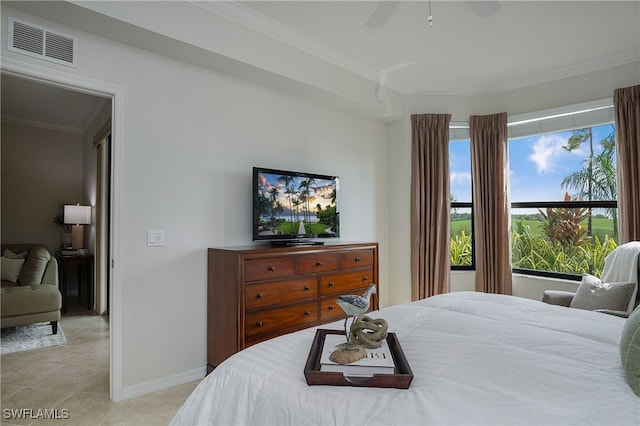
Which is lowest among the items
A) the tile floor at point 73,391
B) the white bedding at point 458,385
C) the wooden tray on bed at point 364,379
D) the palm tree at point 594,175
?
the tile floor at point 73,391

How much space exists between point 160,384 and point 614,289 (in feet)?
10.8

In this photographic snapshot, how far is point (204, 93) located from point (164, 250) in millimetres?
1256

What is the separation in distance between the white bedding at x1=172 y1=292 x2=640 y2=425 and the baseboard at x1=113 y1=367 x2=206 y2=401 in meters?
1.64

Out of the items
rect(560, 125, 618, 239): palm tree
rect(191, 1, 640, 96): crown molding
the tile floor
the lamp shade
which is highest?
rect(191, 1, 640, 96): crown molding

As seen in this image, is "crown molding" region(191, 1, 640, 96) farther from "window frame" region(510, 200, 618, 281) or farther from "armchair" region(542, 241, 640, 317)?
"armchair" region(542, 241, 640, 317)

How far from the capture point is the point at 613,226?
3.59 m

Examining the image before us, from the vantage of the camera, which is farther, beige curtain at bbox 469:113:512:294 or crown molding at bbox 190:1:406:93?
beige curtain at bbox 469:113:512:294

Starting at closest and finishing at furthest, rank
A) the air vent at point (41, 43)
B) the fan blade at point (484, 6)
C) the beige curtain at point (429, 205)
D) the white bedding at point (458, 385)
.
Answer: the white bedding at point (458, 385), the fan blade at point (484, 6), the air vent at point (41, 43), the beige curtain at point (429, 205)

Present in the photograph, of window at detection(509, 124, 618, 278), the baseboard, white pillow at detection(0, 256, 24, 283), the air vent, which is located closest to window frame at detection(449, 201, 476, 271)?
window at detection(509, 124, 618, 278)

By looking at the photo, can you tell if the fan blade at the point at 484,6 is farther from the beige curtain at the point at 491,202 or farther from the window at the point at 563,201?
the window at the point at 563,201

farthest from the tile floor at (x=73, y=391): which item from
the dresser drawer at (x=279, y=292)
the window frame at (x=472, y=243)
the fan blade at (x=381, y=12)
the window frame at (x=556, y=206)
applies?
the window frame at (x=556, y=206)

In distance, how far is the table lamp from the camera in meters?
5.15

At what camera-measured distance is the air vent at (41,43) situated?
7.00 feet

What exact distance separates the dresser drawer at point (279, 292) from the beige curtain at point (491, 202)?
2.21m
